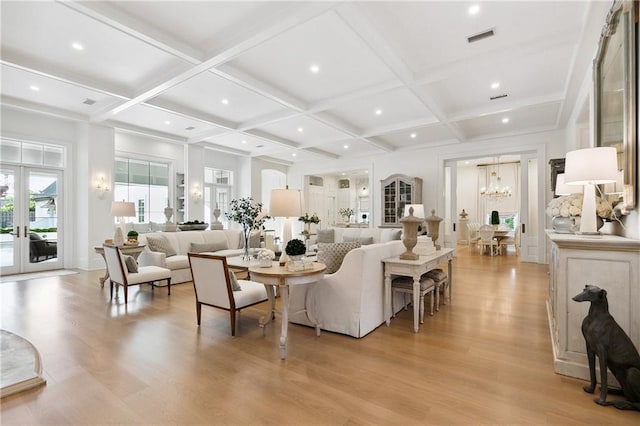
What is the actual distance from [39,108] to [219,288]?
232 inches

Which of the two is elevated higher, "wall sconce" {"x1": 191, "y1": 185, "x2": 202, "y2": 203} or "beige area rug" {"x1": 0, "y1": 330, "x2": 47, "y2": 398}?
"wall sconce" {"x1": 191, "y1": 185, "x2": 202, "y2": 203}

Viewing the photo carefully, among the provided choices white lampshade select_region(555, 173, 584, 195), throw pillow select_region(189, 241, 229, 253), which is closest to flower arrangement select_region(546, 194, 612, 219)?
white lampshade select_region(555, 173, 584, 195)

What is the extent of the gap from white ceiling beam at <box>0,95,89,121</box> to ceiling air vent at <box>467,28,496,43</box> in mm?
7355

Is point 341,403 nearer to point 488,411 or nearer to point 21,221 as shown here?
point 488,411

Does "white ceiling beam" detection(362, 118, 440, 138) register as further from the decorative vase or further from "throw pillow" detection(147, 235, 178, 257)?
"throw pillow" detection(147, 235, 178, 257)

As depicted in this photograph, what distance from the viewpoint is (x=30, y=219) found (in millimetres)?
6352

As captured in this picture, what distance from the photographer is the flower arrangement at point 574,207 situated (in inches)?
102

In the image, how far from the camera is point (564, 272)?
227cm

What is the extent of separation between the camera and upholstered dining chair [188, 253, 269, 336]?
9.93 ft

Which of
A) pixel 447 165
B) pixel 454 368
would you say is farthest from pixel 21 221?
pixel 447 165

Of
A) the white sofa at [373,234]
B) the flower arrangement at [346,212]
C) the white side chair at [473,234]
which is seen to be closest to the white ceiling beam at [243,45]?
the white sofa at [373,234]

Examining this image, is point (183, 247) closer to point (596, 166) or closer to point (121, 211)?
point (121, 211)

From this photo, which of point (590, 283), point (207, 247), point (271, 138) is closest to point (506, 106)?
point (590, 283)

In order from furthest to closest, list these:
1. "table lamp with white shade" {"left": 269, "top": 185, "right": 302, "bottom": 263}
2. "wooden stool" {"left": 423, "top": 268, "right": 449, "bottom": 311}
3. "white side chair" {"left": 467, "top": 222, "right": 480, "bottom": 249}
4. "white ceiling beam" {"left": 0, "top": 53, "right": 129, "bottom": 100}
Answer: "white side chair" {"left": 467, "top": 222, "right": 480, "bottom": 249} → "white ceiling beam" {"left": 0, "top": 53, "right": 129, "bottom": 100} → "wooden stool" {"left": 423, "top": 268, "right": 449, "bottom": 311} → "table lamp with white shade" {"left": 269, "top": 185, "right": 302, "bottom": 263}
